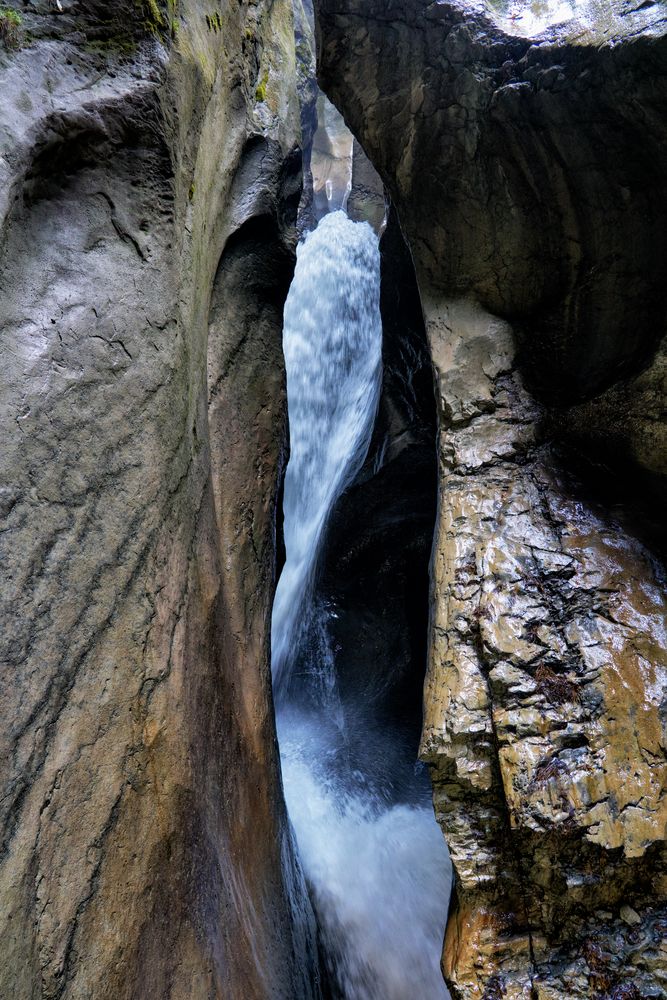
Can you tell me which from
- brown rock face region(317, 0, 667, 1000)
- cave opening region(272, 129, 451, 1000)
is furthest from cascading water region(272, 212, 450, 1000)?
brown rock face region(317, 0, 667, 1000)

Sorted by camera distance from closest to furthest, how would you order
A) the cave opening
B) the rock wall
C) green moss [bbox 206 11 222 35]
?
the rock wall < green moss [bbox 206 11 222 35] < the cave opening

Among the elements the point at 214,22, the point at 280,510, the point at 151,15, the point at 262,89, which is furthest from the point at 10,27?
the point at 280,510

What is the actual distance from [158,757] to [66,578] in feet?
2.45

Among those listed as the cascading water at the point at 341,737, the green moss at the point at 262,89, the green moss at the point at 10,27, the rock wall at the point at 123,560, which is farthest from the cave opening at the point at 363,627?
the green moss at the point at 10,27

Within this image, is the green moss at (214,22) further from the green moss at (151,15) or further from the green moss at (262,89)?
the green moss at (151,15)

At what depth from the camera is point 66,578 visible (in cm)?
184

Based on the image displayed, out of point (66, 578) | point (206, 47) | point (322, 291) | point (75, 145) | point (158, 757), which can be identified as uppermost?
point (322, 291)

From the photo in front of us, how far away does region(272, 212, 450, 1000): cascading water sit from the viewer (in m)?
3.82

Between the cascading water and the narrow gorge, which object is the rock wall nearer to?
the narrow gorge

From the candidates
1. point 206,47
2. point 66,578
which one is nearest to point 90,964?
point 66,578

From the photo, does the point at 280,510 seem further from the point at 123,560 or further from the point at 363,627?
the point at 363,627

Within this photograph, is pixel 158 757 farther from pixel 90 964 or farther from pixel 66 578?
pixel 66 578

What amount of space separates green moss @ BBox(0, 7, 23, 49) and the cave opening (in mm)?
2948

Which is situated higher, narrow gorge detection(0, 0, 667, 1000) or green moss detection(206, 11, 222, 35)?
green moss detection(206, 11, 222, 35)
